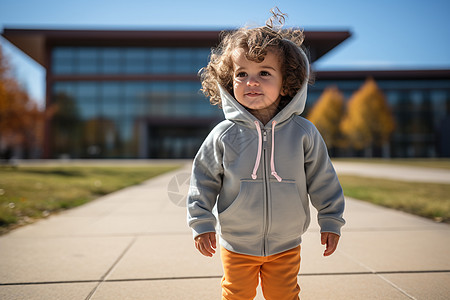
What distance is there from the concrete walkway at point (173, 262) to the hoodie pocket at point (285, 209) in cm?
58

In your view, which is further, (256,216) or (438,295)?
(438,295)

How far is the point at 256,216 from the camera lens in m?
1.76

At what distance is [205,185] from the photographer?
72.7 inches

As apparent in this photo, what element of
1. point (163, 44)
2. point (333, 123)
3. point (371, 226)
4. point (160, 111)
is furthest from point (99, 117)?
point (371, 226)

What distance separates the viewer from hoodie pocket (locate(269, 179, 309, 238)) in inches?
69.4

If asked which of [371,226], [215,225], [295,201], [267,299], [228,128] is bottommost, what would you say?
[371,226]

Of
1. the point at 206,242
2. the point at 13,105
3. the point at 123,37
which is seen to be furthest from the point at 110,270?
the point at 123,37

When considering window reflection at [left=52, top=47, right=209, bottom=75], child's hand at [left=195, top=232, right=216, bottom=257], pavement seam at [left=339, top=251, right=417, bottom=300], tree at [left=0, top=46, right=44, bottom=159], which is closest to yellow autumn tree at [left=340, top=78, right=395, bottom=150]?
window reflection at [left=52, top=47, right=209, bottom=75]

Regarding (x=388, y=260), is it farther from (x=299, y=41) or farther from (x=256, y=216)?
(x=299, y=41)

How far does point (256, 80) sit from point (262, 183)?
20.3 inches

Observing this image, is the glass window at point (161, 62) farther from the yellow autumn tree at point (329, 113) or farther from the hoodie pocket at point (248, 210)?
the hoodie pocket at point (248, 210)

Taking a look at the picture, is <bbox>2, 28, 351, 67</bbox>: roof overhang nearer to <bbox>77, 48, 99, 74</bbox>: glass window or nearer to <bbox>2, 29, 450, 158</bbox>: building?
<bbox>2, 29, 450, 158</bbox>: building

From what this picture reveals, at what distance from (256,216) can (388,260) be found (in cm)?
198

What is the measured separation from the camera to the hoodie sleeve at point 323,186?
1.84 metres
